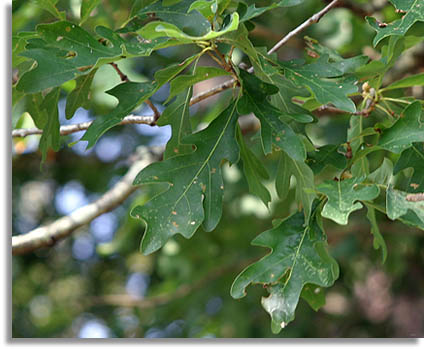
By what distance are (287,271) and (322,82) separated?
1.06ft

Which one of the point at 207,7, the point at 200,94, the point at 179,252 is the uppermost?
the point at 207,7

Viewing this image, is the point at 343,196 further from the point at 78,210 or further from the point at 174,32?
the point at 78,210

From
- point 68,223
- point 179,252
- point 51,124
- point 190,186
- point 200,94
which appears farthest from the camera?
point 179,252

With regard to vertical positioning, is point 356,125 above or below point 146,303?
above

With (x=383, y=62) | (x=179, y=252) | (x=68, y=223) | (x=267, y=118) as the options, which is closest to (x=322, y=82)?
(x=267, y=118)

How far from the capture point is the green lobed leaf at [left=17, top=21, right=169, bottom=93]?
3.01 ft

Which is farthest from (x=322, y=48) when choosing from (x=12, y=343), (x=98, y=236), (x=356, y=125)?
(x=98, y=236)

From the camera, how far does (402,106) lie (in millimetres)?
1230

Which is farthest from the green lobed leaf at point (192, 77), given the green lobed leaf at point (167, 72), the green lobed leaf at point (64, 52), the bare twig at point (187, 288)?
the bare twig at point (187, 288)

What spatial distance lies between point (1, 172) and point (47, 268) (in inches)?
82.7

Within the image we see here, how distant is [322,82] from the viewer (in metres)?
0.99

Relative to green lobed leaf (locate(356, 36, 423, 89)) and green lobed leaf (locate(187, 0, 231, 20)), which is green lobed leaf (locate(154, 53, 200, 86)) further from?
green lobed leaf (locate(356, 36, 423, 89))

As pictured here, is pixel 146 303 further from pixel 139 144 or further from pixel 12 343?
pixel 12 343

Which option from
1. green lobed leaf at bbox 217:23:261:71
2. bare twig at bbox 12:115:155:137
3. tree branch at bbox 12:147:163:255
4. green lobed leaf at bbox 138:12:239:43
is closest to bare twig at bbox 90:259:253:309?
tree branch at bbox 12:147:163:255
